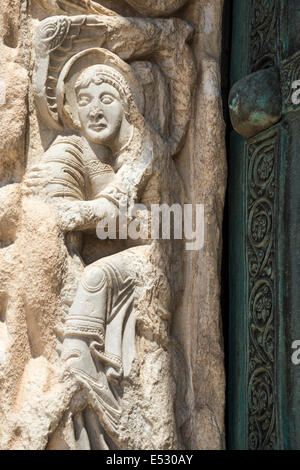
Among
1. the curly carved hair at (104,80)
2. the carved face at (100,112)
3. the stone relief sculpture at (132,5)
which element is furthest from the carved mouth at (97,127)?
the stone relief sculpture at (132,5)

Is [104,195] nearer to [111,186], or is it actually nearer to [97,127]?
[111,186]

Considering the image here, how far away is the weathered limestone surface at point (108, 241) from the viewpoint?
2.97 metres

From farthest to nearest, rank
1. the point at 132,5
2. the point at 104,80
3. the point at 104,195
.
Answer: the point at 132,5
the point at 104,80
the point at 104,195

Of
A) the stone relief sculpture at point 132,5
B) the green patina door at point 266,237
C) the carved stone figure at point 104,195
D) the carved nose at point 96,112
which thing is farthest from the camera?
the stone relief sculpture at point 132,5

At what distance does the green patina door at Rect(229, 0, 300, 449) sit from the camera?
10.1 feet

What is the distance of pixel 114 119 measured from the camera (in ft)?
10.7

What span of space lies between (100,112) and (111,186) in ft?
0.92

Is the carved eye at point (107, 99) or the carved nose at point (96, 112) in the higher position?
the carved eye at point (107, 99)

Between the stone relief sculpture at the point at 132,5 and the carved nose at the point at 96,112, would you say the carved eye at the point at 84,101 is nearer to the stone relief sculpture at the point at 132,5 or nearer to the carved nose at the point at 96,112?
the carved nose at the point at 96,112

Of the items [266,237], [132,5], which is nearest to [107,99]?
[132,5]

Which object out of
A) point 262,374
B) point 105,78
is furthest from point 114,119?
point 262,374

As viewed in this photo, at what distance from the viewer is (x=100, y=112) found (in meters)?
3.26

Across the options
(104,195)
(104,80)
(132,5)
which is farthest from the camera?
(132,5)

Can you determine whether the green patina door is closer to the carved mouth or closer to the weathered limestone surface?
the weathered limestone surface
